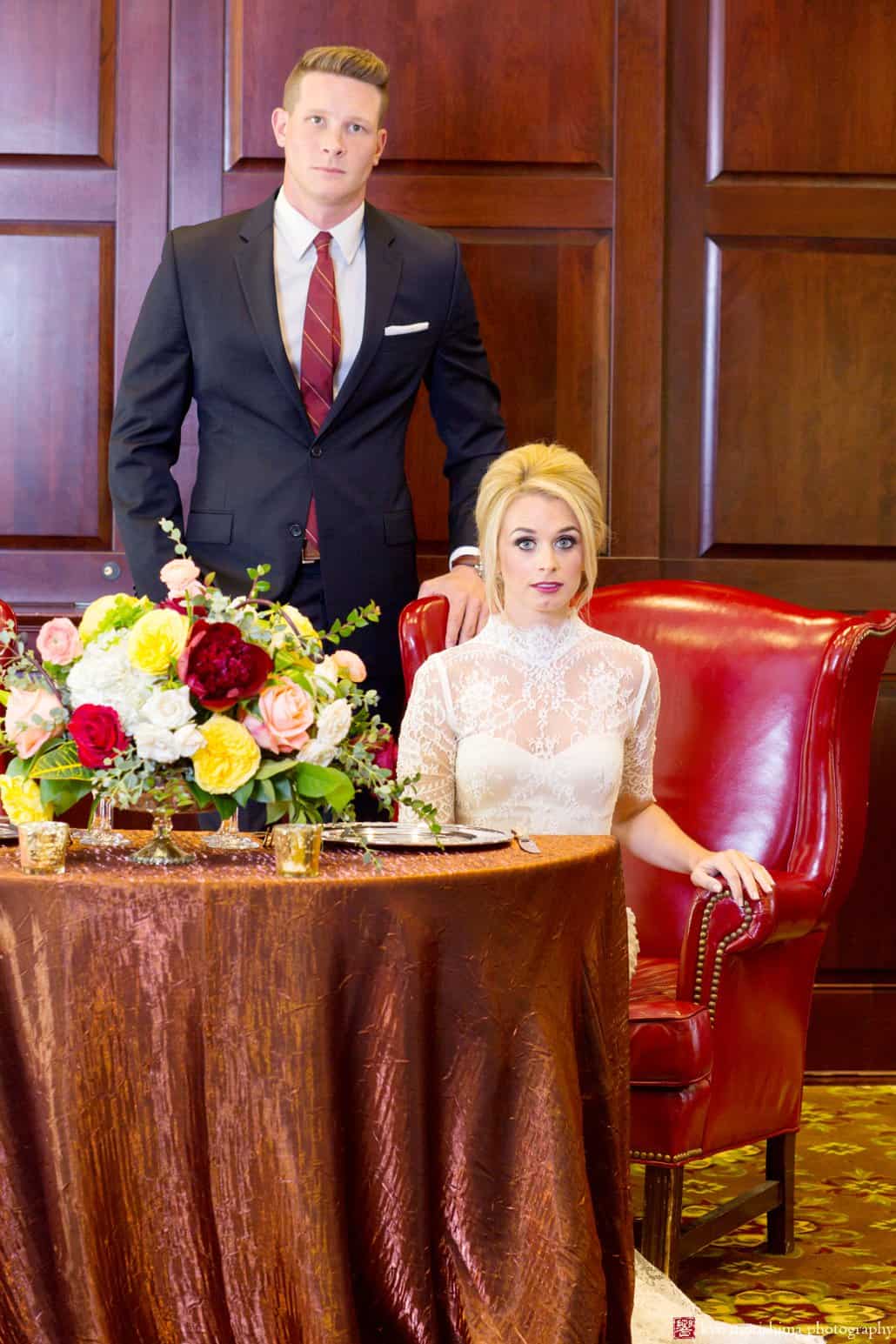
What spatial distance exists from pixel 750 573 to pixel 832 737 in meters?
1.18

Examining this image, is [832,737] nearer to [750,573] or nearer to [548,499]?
[548,499]

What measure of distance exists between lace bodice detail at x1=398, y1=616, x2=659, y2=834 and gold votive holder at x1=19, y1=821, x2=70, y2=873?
846 mm

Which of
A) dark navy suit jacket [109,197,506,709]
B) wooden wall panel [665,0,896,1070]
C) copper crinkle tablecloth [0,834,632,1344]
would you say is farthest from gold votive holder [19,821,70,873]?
wooden wall panel [665,0,896,1070]

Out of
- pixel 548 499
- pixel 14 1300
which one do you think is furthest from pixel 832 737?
pixel 14 1300

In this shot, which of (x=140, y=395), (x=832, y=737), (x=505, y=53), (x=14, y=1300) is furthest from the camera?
(x=505, y=53)

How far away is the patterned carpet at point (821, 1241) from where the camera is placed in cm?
270

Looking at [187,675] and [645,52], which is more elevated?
[645,52]

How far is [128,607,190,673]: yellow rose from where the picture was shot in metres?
1.97

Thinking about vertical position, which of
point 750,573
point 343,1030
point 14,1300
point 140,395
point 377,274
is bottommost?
point 14,1300

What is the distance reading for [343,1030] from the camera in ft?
6.38

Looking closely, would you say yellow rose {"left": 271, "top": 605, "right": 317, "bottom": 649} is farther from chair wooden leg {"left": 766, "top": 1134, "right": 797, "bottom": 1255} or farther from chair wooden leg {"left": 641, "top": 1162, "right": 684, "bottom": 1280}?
chair wooden leg {"left": 766, "top": 1134, "right": 797, "bottom": 1255}

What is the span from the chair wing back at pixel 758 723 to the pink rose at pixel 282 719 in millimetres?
1304

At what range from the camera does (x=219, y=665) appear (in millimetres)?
1961

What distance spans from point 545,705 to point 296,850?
36.3 inches
